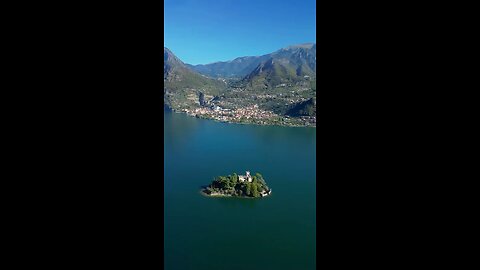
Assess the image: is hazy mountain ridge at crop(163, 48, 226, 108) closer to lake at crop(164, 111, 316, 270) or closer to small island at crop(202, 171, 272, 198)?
lake at crop(164, 111, 316, 270)

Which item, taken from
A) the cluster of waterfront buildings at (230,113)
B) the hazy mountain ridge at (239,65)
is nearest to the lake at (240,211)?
the cluster of waterfront buildings at (230,113)

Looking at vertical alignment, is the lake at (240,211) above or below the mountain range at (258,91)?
below

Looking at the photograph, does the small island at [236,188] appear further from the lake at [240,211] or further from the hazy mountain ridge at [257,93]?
the hazy mountain ridge at [257,93]

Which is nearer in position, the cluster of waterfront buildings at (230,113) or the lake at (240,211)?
the lake at (240,211)

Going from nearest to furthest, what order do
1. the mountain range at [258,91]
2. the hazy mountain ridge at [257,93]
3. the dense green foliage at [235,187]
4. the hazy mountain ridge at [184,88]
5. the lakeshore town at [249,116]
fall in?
the dense green foliage at [235,187], the lakeshore town at [249,116], the hazy mountain ridge at [257,93], the mountain range at [258,91], the hazy mountain ridge at [184,88]

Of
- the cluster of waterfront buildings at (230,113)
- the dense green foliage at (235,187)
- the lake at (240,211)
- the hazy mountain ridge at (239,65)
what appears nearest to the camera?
the lake at (240,211)
